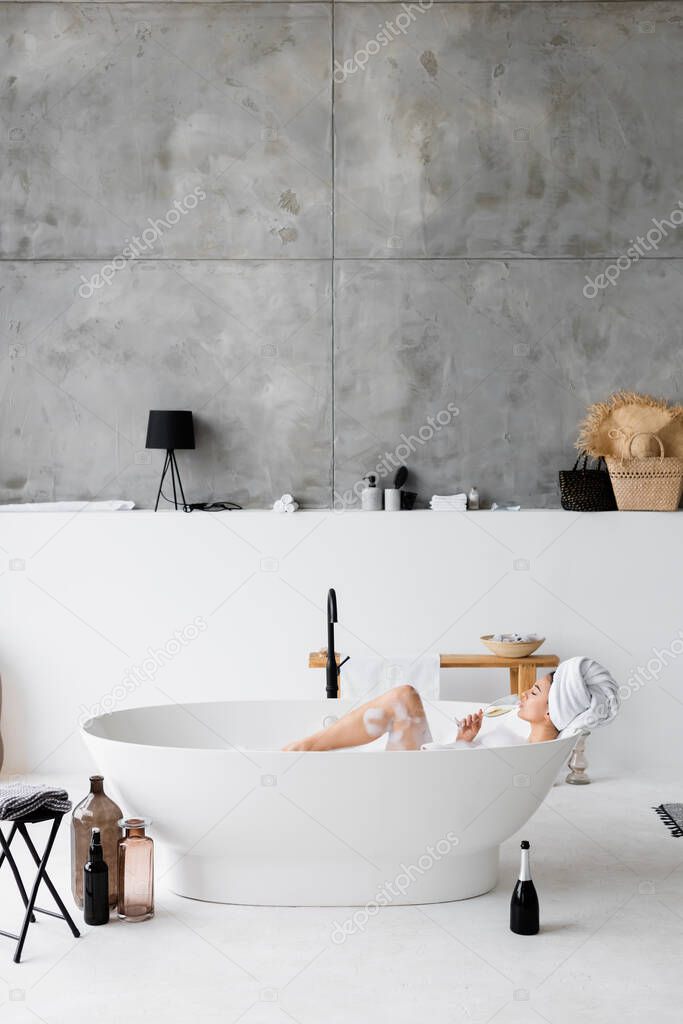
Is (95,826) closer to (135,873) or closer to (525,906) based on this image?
(135,873)

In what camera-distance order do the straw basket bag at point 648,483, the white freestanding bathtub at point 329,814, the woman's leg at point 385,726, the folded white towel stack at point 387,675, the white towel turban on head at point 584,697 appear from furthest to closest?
the straw basket bag at point 648,483, the folded white towel stack at point 387,675, the woman's leg at point 385,726, the white towel turban on head at point 584,697, the white freestanding bathtub at point 329,814

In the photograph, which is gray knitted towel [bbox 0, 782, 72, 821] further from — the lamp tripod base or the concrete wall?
the concrete wall

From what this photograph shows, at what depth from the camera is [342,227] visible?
555 cm

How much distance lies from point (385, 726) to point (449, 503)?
1898mm

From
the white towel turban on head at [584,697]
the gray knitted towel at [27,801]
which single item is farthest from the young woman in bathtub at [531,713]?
the gray knitted towel at [27,801]

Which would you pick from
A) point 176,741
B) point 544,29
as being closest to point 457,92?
point 544,29

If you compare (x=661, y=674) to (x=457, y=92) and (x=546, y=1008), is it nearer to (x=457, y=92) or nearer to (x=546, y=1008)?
(x=546, y=1008)

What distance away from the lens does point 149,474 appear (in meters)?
5.62

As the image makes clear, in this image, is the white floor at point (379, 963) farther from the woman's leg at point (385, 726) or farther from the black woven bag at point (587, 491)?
the black woven bag at point (587, 491)

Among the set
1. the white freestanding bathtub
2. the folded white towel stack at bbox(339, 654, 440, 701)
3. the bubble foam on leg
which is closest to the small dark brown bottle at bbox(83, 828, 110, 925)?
the white freestanding bathtub

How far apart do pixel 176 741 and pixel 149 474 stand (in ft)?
6.04

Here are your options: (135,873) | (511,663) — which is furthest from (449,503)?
(135,873)

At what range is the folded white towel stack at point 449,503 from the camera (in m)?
5.43

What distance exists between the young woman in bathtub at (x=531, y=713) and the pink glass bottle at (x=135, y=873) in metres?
0.55
